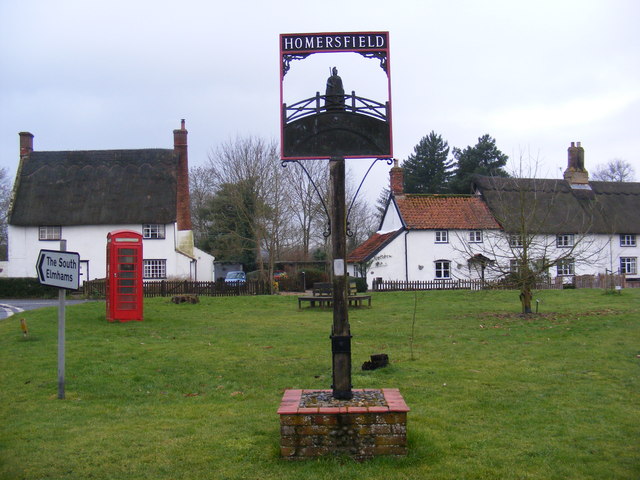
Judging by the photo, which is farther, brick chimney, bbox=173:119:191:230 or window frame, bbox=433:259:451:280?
brick chimney, bbox=173:119:191:230

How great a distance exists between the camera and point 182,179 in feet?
141

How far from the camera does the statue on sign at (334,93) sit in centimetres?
730

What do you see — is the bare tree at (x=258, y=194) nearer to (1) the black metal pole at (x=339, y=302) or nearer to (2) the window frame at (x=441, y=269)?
(2) the window frame at (x=441, y=269)

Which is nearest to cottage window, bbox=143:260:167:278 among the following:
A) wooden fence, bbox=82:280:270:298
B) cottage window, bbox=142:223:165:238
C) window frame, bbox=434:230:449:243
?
cottage window, bbox=142:223:165:238

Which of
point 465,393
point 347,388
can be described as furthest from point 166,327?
point 347,388

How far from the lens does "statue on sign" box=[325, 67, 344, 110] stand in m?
7.30

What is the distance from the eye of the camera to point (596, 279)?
3762 centimetres

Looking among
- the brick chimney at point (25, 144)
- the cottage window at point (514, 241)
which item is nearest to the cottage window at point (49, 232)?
the brick chimney at point (25, 144)

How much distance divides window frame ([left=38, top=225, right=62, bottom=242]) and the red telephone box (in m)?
24.6

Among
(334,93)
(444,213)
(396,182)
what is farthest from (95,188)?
(334,93)

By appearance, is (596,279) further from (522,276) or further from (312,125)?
(312,125)

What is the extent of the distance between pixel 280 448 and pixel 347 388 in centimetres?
96

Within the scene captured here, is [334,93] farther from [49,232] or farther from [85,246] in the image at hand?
[49,232]

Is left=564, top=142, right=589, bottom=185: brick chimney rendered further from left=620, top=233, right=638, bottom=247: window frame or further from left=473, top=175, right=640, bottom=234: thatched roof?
left=620, top=233, right=638, bottom=247: window frame
